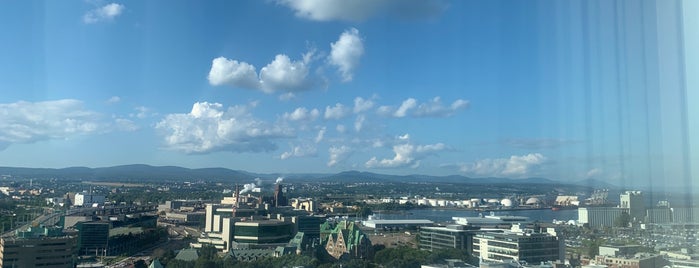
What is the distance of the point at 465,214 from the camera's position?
18406 mm

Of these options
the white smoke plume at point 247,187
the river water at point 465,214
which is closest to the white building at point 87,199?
the white smoke plume at point 247,187

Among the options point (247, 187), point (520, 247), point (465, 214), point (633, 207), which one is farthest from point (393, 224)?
point (633, 207)

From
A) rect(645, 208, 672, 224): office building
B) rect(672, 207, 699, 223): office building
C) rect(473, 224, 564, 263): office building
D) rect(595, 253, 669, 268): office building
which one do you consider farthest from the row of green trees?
rect(672, 207, 699, 223): office building

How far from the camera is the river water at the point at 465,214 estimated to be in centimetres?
1248

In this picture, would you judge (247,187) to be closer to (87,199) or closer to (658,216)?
(87,199)

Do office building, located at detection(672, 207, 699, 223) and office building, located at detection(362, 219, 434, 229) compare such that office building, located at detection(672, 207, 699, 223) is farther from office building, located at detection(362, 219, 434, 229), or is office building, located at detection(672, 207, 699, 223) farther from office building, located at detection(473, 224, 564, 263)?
office building, located at detection(362, 219, 434, 229)

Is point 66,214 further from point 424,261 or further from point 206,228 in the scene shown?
point 424,261

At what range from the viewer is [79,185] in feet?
52.0

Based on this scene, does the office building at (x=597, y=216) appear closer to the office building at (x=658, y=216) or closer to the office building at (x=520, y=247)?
the office building at (x=520, y=247)

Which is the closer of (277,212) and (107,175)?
(277,212)

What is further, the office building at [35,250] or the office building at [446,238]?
the office building at [446,238]

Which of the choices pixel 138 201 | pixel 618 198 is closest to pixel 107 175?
pixel 138 201

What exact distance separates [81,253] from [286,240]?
12.7ft

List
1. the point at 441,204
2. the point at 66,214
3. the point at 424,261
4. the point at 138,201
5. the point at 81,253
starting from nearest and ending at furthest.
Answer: the point at 424,261, the point at 81,253, the point at 66,214, the point at 138,201, the point at 441,204
